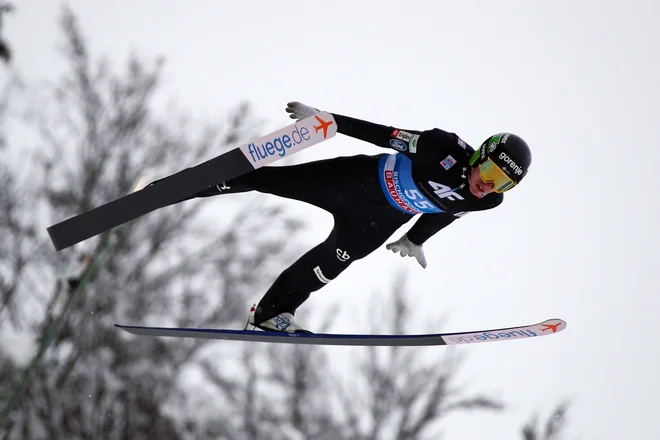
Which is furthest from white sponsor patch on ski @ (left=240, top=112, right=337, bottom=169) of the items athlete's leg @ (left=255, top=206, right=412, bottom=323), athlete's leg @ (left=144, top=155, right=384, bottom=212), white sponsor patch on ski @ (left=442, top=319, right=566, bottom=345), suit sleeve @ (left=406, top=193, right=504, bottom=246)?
white sponsor patch on ski @ (left=442, top=319, right=566, bottom=345)

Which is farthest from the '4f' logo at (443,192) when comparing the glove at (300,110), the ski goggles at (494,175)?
the glove at (300,110)

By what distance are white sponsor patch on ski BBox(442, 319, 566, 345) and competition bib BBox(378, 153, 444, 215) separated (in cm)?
103

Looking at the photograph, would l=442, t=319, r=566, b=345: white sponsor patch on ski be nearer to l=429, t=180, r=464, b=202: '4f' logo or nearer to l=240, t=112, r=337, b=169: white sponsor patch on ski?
l=429, t=180, r=464, b=202: '4f' logo

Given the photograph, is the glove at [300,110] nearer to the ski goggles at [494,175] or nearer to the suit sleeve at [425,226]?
the ski goggles at [494,175]

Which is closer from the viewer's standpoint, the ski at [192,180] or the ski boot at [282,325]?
the ski at [192,180]

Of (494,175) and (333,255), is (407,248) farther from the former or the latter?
(494,175)

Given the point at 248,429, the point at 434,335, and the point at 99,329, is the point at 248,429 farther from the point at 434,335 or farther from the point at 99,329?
the point at 434,335

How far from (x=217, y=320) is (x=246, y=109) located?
5421 millimetres

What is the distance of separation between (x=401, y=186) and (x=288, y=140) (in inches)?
30.1

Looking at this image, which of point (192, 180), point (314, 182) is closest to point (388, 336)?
point (314, 182)

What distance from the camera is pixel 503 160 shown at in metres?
3.78

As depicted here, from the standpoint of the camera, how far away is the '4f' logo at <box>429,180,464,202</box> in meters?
3.97

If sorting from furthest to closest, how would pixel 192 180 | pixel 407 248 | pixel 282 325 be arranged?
1. pixel 407 248
2. pixel 282 325
3. pixel 192 180

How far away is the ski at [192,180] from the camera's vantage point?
362 centimetres
